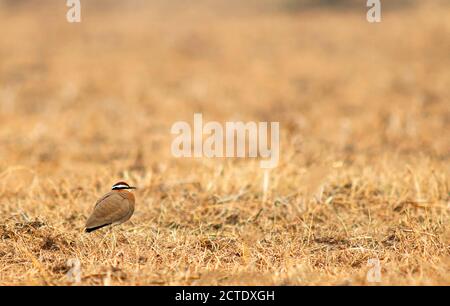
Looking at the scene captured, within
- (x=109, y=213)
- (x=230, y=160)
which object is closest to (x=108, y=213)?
(x=109, y=213)

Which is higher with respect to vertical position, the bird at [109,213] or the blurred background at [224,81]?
the blurred background at [224,81]

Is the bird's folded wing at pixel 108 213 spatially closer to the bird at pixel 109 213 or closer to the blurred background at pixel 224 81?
the bird at pixel 109 213

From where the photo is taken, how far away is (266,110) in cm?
1118

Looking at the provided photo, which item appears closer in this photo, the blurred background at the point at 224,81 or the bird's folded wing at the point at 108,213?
the bird's folded wing at the point at 108,213

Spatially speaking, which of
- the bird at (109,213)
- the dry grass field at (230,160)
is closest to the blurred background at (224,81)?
the dry grass field at (230,160)

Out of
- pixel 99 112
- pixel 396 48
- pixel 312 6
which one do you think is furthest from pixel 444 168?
pixel 312 6

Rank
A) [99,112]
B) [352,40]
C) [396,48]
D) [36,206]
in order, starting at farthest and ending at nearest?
[352,40] < [396,48] < [99,112] < [36,206]

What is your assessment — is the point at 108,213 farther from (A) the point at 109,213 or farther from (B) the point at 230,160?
(B) the point at 230,160

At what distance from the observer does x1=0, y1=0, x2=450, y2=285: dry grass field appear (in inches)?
174

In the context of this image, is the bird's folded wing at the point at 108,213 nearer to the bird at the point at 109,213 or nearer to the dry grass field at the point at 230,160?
the bird at the point at 109,213

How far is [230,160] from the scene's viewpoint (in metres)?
7.06

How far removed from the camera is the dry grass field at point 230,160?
14.5ft

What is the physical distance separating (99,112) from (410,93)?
4.78 m

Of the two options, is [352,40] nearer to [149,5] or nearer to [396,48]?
[396,48]
